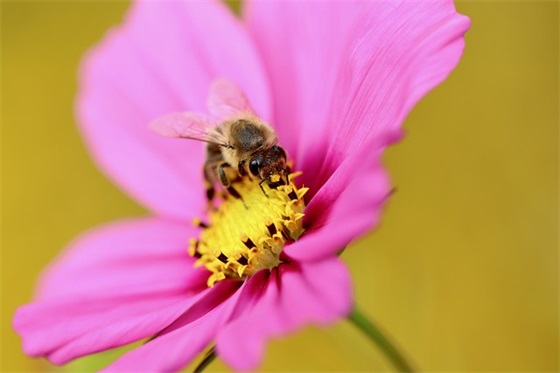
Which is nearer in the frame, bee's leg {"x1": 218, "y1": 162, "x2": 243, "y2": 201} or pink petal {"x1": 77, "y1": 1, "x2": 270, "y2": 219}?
bee's leg {"x1": 218, "y1": 162, "x2": 243, "y2": 201}

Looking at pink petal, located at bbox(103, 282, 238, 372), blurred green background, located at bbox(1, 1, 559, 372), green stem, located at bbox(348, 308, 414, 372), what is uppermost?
pink petal, located at bbox(103, 282, 238, 372)

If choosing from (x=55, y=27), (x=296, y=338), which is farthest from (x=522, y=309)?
(x=55, y=27)

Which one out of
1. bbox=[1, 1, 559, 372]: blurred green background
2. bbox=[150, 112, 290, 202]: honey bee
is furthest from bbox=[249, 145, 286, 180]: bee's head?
bbox=[1, 1, 559, 372]: blurred green background

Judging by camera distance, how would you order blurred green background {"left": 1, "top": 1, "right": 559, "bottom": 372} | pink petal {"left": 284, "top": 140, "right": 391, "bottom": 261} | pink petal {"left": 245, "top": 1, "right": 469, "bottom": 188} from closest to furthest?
pink petal {"left": 284, "top": 140, "right": 391, "bottom": 261}
pink petal {"left": 245, "top": 1, "right": 469, "bottom": 188}
blurred green background {"left": 1, "top": 1, "right": 559, "bottom": 372}

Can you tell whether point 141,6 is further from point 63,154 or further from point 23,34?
point 23,34

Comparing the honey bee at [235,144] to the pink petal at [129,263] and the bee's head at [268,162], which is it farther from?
the pink petal at [129,263]

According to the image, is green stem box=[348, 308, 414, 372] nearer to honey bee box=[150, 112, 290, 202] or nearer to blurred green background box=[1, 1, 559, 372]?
honey bee box=[150, 112, 290, 202]

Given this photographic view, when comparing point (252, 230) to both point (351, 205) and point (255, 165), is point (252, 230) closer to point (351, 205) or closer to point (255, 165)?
point (255, 165)

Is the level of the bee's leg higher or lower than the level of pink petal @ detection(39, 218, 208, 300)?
higher
